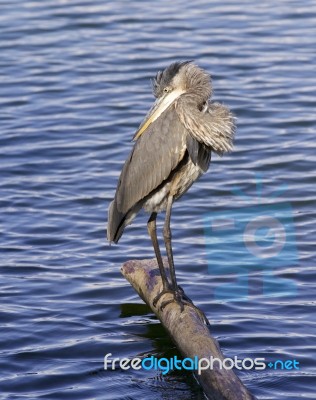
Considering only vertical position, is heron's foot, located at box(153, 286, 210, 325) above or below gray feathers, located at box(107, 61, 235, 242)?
below

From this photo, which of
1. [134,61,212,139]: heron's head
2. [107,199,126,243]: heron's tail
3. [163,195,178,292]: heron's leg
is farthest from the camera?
[107,199,126,243]: heron's tail

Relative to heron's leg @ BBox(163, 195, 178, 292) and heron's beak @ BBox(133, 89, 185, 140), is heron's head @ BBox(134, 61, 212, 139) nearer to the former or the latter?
heron's beak @ BBox(133, 89, 185, 140)

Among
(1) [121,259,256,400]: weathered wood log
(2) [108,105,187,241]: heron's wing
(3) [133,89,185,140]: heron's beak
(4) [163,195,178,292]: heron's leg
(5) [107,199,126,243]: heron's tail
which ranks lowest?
(1) [121,259,256,400]: weathered wood log

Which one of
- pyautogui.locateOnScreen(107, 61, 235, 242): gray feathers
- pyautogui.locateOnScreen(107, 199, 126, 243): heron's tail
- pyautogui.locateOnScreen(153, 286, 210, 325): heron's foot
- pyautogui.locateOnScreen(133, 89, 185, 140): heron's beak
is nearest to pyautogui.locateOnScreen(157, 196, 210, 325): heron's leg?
pyautogui.locateOnScreen(153, 286, 210, 325): heron's foot

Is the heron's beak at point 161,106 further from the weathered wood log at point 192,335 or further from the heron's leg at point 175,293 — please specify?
the weathered wood log at point 192,335

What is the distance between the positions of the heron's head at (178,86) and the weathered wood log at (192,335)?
3.49 ft

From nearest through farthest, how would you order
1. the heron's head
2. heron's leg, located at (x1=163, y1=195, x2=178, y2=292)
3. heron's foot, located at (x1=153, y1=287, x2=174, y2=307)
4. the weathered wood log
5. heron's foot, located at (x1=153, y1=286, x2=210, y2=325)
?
the weathered wood log
heron's foot, located at (x1=153, y1=286, x2=210, y2=325)
heron's foot, located at (x1=153, y1=287, x2=174, y2=307)
heron's leg, located at (x1=163, y1=195, x2=178, y2=292)
the heron's head

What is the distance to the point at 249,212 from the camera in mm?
10414

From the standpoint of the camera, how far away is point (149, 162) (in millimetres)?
7961

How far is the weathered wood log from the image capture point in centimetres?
596

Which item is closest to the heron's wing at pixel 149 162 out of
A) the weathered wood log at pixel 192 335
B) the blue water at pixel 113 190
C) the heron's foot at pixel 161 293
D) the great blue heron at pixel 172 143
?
the great blue heron at pixel 172 143

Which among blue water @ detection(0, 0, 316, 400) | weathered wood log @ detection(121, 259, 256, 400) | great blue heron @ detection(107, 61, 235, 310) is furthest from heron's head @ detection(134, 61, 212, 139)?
blue water @ detection(0, 0, 316, 400)

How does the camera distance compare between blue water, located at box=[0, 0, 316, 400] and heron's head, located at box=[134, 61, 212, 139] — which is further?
heron's head, located at box=[134, 61, 212, 139]

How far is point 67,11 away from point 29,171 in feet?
18.8
